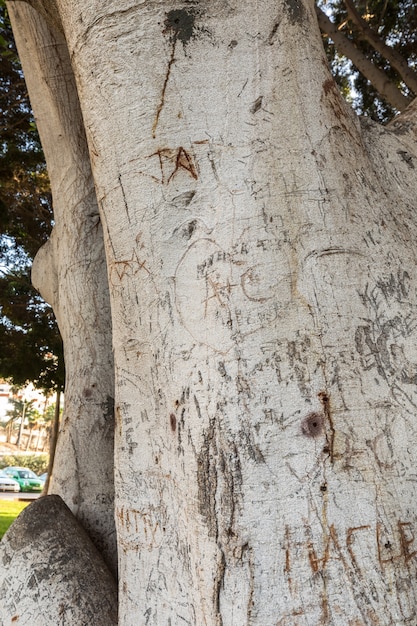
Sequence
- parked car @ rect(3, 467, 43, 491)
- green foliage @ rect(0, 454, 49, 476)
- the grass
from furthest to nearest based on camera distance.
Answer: green foliage @ rect(0, 454, 49, 476) → parked car @ rect(3, 467, 43, 491) → the grass

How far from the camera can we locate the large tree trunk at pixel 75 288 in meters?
2.21

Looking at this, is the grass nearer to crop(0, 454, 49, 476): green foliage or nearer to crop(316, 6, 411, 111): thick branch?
crop(316, 6, 411, 111): thick branch

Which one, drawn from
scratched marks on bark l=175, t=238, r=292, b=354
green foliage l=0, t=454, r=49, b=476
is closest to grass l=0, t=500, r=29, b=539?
scratched marks on bark l=175, t=238, r=292, b=354

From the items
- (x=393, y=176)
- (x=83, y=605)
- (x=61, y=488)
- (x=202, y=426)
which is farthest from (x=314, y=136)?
(x=61, y=488)

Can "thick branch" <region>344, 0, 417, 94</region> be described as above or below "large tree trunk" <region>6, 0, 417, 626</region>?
above

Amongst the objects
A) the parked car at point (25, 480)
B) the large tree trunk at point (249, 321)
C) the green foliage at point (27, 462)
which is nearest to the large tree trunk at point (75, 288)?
the large tree trunk at point (249, 321)

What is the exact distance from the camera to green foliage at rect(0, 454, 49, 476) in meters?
38.7

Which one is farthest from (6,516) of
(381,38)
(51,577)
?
(51,577)

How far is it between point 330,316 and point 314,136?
17.5 inches

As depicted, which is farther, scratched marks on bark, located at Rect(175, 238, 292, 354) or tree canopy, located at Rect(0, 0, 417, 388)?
tree canopy, located at Rect(0, 0, 417, 388)

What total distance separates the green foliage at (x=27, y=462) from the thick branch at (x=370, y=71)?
36.2 metres

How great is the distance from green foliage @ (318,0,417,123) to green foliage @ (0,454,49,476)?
3507 cm

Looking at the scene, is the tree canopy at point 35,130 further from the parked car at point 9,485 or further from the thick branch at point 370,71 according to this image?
the parked car at point 9,485

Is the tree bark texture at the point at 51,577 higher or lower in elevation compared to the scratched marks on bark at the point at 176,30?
lower
